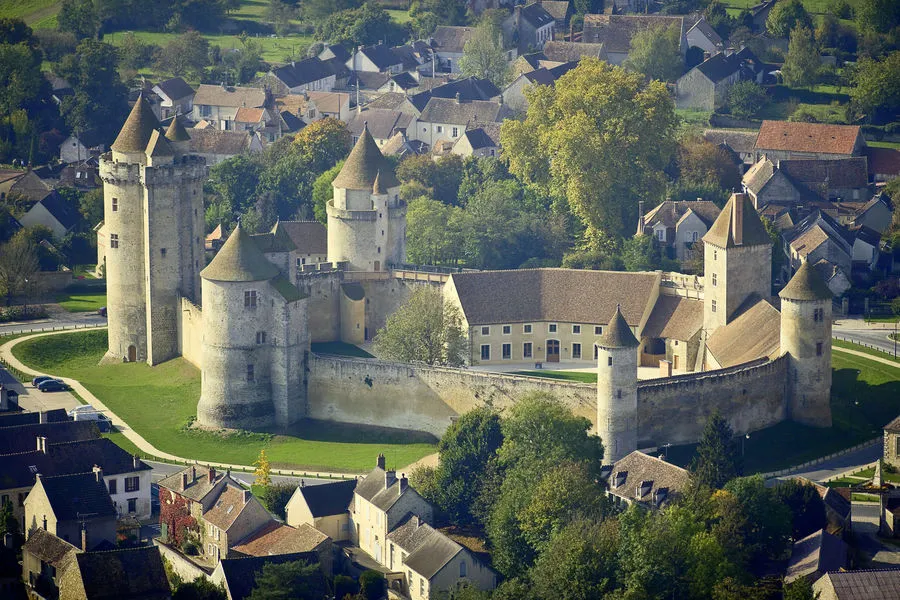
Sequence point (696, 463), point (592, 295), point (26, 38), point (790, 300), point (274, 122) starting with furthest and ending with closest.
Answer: point (26, 38), point (274, 122), point (592, 295), point (790, 300), point (696, 463)

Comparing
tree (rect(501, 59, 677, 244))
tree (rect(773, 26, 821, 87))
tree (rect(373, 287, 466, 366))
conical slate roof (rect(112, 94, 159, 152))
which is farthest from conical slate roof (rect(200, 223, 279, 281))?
tree (rect(773, 26, 821, 87))

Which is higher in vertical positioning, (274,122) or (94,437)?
(274,122)

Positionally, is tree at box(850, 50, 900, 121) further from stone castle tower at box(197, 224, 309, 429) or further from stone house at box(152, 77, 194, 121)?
stone castle tower at box(197, 224, 309, 429)

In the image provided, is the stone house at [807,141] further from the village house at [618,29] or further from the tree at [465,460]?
the tree at [465,460]

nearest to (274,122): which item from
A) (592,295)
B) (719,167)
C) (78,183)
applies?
(78,183)

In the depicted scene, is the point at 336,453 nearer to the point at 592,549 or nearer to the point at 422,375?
the point at 422,375

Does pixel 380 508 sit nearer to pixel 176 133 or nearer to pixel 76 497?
pixel 76 497
